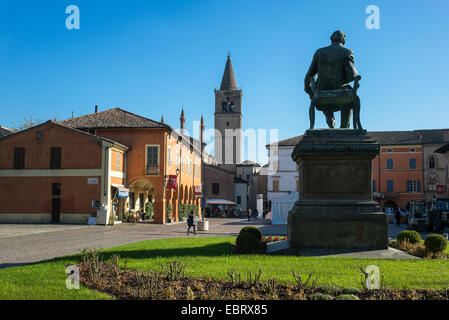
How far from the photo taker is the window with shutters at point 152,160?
35.8 meters

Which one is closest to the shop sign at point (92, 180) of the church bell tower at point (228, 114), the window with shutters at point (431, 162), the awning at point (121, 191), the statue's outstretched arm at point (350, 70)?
the awning at point (121, 191)

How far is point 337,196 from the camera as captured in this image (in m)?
9.55

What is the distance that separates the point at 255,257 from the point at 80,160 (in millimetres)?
26056

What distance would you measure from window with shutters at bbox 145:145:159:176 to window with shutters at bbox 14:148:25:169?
965 centimetres

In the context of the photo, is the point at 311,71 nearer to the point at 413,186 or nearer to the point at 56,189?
the point at 56,189

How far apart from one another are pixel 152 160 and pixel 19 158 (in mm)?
10356

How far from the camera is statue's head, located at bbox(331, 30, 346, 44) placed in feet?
35.0

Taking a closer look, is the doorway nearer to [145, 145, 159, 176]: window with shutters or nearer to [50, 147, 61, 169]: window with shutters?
[50, 147, 61, 169]: window with shutters

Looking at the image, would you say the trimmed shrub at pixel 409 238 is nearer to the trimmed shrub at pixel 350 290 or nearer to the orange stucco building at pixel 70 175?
the trimmed shrub at pixel 350 290

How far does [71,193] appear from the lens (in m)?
32.2

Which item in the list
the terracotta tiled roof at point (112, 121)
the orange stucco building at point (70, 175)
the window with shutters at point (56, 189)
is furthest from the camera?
the terracotta tiled roof at point (112, 121)
